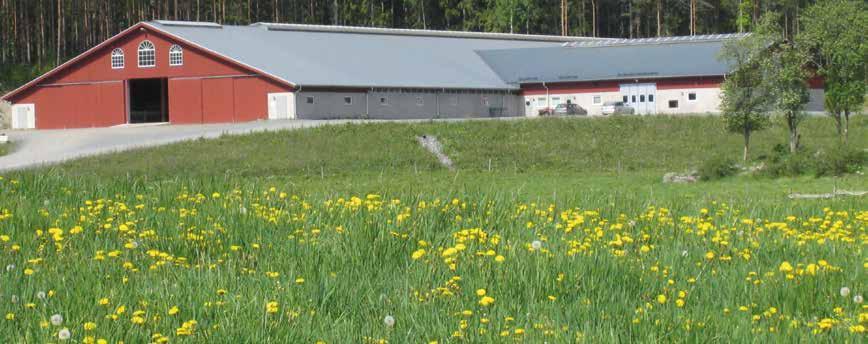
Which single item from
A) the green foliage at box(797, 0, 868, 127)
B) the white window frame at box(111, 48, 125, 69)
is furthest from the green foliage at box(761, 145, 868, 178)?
the white window frame at box(111, 48, 125, 69)

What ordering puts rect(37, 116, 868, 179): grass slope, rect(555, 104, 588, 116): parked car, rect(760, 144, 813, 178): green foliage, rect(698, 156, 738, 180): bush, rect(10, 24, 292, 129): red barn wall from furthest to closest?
rect(555, 104, 588, 116): parked car
rect(10, 24, 292, 129): red barn wall
rect(37, 116, 868, 179): grass slope
rect(698, 156, 738, 180): bush
rect(760, 144, 813, 178): green foliage

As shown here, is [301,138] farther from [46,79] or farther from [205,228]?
[205,228]

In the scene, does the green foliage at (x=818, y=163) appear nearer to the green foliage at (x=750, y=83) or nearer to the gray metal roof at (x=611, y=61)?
the green foliage at (x=750, y=83)

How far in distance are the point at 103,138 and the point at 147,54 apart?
11.4m

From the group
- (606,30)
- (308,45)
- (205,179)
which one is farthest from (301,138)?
(606,30)

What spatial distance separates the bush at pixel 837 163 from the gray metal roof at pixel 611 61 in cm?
3319

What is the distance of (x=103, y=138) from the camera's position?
61.4 m

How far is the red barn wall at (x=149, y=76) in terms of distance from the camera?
68.7 meters

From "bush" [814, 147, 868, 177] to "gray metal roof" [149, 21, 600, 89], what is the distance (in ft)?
106

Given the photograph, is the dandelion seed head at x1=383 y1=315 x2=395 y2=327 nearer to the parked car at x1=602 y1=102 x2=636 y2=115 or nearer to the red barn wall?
the red barn wall

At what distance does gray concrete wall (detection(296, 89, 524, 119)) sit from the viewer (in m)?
68.1

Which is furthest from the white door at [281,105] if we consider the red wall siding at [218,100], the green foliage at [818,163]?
the green foliage at [818,163]

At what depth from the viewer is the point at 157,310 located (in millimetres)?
10078

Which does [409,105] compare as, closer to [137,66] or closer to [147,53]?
[147,53]
